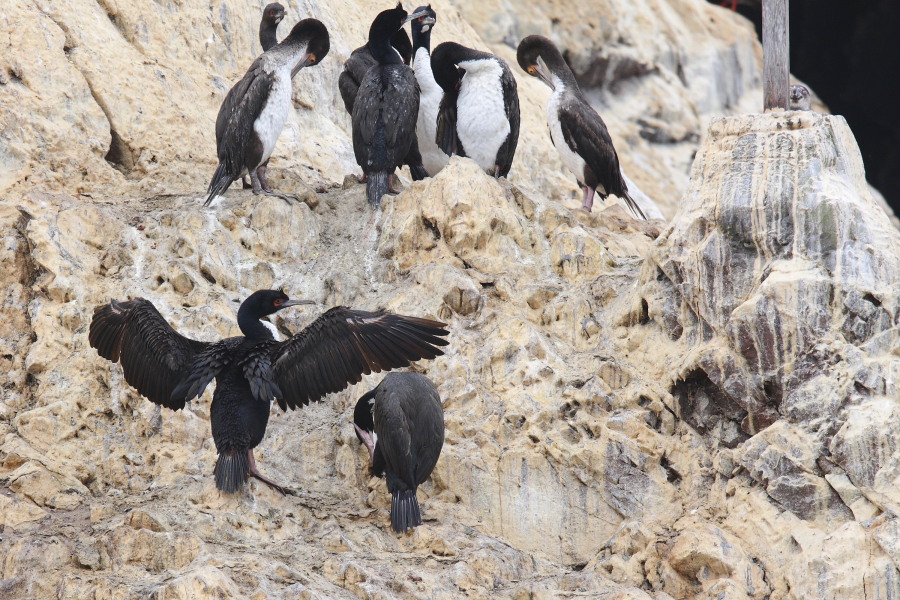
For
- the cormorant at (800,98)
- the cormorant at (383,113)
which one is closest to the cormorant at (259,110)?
the cormorant at (383,113)

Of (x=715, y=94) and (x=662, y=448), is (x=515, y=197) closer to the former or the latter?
(x=662, y=448)

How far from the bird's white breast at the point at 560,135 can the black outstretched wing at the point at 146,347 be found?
4.33 m

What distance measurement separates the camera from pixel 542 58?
1162cm

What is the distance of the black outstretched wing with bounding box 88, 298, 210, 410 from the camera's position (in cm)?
790

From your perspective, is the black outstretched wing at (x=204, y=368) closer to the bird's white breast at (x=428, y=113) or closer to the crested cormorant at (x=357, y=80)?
the crested cormorant at (x=357, y=80)

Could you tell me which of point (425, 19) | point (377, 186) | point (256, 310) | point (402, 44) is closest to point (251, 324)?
point (256, 310)

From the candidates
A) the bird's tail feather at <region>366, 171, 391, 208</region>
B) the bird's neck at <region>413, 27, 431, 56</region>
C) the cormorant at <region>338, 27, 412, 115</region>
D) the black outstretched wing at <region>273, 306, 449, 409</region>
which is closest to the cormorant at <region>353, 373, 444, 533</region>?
the black outstretched wing at <region>273, 306, 449, 409</region>

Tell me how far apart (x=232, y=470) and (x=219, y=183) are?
296 cm

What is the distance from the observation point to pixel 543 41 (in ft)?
37.9

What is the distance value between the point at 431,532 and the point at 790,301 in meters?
2.63

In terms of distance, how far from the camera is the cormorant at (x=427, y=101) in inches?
447

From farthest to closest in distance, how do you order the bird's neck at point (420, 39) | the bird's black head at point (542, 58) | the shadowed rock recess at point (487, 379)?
the bird's neck at point (420, 39)
the bird's black head at point (542, 58)
the shadowed rock recess at point (487, 379)

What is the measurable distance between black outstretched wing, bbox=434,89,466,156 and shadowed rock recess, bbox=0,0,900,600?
133 centimetres

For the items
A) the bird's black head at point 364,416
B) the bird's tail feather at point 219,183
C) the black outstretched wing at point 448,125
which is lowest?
the bird's black head at point 364,416
